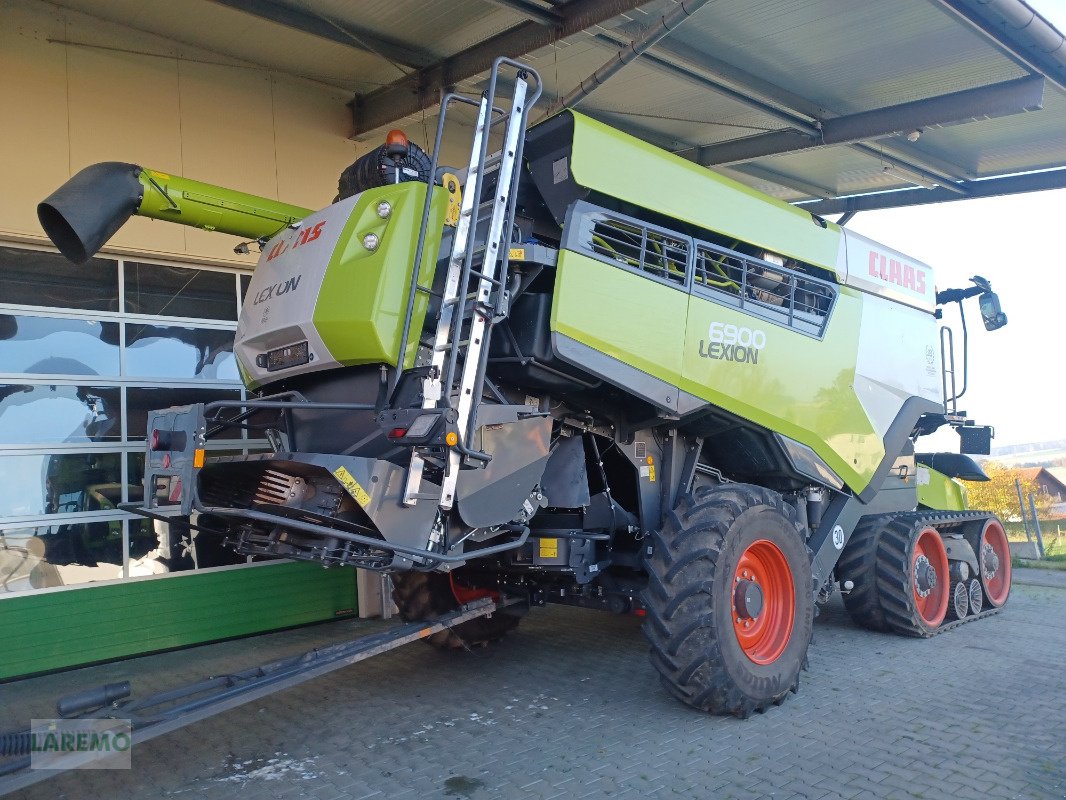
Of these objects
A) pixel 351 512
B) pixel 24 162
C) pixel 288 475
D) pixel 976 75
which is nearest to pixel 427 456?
pixel 351 512

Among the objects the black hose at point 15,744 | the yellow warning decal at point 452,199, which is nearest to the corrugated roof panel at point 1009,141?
the yellow warning decal at point 452,199

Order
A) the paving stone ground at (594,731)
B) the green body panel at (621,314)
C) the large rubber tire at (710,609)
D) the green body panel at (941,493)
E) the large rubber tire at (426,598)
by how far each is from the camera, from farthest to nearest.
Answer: the green body panel at (941,493)
the large rubber tire at (426,598)
the large rubber tire at (710,609)
the green body panel at (621,314)
the paving stone ground at (594,731)

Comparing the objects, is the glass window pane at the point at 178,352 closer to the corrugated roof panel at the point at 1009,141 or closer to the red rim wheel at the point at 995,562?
the red rim wheel at the point at 995,562

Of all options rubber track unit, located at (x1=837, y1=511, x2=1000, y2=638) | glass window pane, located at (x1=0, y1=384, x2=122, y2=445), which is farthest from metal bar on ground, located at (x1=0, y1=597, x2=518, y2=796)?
rubber track unit, located at (x1=837, y1=511, x2=1000, y2=638)

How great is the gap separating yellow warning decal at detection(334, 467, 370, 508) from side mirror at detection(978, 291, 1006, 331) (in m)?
5.90

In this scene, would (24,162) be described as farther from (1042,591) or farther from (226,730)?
(1042,591)

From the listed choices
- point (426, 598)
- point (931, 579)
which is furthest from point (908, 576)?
point (426, 598)

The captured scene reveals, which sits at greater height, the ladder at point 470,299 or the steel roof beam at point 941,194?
the steel roof beam at point 941,194

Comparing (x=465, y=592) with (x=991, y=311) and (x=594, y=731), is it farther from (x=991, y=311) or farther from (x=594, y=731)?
(x=991, y=311)

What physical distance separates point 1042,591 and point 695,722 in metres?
5.83

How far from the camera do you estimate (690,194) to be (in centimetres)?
505

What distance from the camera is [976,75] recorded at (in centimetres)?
779

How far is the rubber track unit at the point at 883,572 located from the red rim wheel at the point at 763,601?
155cm

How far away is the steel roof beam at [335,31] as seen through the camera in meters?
6.50
